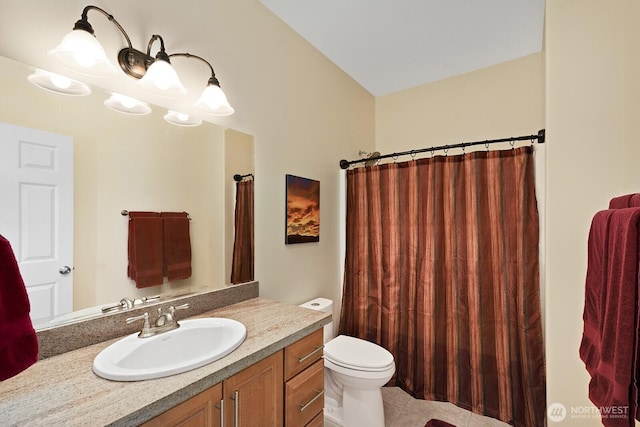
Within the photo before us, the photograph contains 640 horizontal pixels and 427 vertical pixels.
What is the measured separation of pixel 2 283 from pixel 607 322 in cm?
144

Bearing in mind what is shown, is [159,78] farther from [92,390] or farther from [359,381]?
[359,381]

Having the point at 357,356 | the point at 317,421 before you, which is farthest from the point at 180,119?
the point at 357,356

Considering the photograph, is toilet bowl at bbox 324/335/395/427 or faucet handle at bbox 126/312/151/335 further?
toilet bowl at bbox 324/335/395/427

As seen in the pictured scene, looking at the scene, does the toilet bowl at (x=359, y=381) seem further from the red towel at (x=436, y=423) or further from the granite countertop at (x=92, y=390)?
the granite countertop at (x=92, y=390)

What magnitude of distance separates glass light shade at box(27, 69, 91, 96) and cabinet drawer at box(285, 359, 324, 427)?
4.62 ft

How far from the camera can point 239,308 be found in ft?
4.79

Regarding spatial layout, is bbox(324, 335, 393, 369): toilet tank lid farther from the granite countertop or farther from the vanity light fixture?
the vanity light fixture

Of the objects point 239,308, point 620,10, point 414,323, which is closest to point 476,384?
point 414,323

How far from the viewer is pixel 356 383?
1656 millimetres

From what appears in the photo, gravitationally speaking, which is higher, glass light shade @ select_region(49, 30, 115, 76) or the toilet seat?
glass light shade @ select_region(49, 30, 115, 76)

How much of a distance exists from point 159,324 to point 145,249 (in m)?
0.34

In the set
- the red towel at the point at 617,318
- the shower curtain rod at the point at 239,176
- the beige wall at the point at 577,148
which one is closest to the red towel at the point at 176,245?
the shower curtain rod at the point at 239,176

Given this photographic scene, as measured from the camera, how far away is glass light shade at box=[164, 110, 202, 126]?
4.33 ft

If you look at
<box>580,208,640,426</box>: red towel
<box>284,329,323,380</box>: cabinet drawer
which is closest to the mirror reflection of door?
<box>284,329,323,380</box>: cabinet drawer
